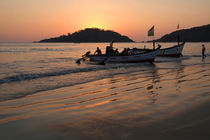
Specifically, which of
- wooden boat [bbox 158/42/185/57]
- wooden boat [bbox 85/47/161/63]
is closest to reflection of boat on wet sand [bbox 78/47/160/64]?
wooden boat [bbox 85/47/161/63]

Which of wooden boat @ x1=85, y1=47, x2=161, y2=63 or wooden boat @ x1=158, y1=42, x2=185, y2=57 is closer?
wooden boat @ x1=85, y1=47, x2=161, y2=63

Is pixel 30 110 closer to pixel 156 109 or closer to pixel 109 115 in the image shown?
pixel 109 115

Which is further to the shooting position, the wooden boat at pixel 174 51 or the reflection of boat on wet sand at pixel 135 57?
the wooden boat at pixel 174 51

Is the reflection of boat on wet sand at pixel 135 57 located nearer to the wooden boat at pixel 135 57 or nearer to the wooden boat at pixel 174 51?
the wooden boat at pixel 135 57

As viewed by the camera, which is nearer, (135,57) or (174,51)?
(135,57)

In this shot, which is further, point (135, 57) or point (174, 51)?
point (174, 51)

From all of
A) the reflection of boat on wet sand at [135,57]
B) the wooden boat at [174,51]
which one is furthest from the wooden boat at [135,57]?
the wooden boat at [174,51]

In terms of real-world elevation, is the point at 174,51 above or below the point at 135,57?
above

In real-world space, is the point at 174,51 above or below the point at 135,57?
above

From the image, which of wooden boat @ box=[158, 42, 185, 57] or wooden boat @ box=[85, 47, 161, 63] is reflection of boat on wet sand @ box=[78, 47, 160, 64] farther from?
wooden boat @ box=[158, 42, 185, 57]

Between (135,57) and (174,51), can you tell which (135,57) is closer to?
(135,57)

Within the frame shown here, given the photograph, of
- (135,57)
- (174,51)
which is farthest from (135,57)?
(174,51)

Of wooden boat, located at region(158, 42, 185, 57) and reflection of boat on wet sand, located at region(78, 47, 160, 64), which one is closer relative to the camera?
reflection of boat on wet sand, located at region(78, 47, 160, 64)

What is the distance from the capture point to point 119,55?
23203mm
